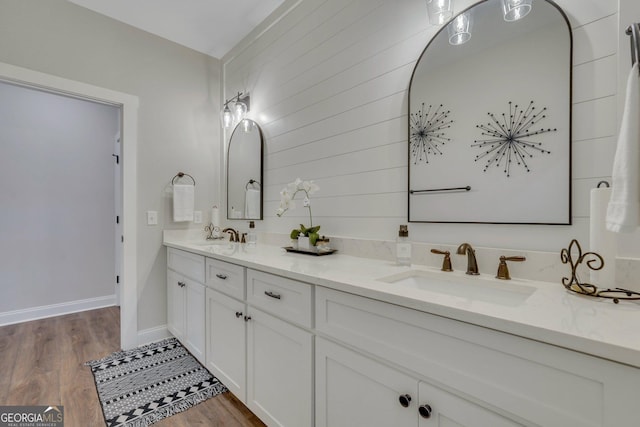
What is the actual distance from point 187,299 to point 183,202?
91 centimetres

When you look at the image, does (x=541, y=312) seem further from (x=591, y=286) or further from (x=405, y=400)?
(x=405, y=400)

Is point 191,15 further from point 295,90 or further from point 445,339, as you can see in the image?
point 445,339

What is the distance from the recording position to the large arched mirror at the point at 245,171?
2.48 meters

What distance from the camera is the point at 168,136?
2680 mm

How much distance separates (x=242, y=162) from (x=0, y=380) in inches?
86.5

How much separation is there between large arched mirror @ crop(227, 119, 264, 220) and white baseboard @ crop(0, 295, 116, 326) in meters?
2.03

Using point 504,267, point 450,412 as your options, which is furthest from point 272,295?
point 504,267

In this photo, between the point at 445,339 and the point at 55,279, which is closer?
the point at 445,339

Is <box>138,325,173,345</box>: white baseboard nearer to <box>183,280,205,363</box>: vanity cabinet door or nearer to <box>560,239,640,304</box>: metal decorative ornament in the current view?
<box>183,280,205,363</box>: vanity cabinet door

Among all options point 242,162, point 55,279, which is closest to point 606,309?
point 242,162

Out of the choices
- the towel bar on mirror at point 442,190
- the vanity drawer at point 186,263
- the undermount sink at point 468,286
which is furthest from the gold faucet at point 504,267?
the vanity drawer at point 186,263

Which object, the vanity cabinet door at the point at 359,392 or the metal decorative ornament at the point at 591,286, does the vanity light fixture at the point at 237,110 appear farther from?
the metal decorative ornament at the point at 591,286
